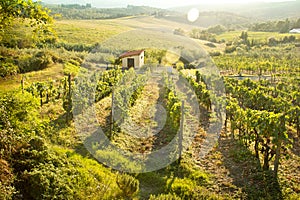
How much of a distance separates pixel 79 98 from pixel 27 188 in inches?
324

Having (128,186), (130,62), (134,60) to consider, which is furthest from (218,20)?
(128,186)

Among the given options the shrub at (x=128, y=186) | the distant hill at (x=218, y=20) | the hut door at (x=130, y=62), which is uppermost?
the distant hill at (x=218, y=20)

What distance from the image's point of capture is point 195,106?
691 inches

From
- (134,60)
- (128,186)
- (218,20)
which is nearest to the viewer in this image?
(128,186)

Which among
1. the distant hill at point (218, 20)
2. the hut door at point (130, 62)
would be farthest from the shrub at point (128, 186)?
the distant hill at point (218, 20)

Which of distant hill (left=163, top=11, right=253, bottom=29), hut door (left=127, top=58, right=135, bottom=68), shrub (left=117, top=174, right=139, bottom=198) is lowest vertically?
shrub (left=117, top=174, right=139, bottom=198)

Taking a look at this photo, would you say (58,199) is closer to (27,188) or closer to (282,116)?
(27,188)

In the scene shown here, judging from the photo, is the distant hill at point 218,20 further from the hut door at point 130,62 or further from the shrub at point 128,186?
the shrub at point 128,186

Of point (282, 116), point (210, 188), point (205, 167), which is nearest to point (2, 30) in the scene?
point (210, 188)

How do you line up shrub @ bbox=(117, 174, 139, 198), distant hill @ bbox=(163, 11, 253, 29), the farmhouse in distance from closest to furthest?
shrub @ bbox=(117, 174, 139, 198) < the farmhouse in distance < distant hill @ bbox=(163, 11, 253, 29)

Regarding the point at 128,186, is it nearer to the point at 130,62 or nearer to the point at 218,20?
the point at 130,62

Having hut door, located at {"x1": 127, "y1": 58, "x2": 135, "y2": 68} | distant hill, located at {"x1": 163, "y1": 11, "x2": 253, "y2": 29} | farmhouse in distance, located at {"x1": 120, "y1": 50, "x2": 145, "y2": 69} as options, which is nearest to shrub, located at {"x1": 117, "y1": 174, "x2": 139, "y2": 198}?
farmhouse in distance, located at {"x1": 120, "y1": 50, "x2": 145, "y2": 69}

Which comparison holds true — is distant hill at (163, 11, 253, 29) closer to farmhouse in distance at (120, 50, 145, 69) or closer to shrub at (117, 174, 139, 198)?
farmhouse in distance at (120, 50, 145, 69)

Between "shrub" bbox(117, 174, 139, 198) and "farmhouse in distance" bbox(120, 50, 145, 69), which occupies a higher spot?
"farmhouse in distance" bbox(120, 50, 145, 69)
